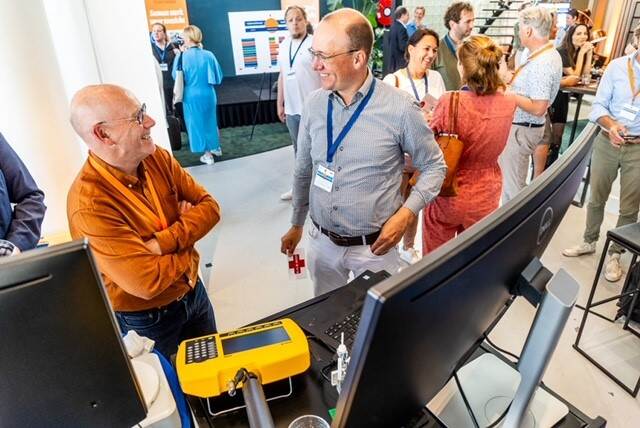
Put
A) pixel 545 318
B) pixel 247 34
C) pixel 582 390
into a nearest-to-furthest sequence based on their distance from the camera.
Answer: pixel 545 318 → pixel 582 390 → pixel 247 34

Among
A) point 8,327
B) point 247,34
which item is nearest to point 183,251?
point 8,327

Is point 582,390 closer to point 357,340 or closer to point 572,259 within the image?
point 572,259

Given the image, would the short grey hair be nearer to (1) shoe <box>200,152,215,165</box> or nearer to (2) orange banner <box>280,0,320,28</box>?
(1) shoe <box>200,152,215,165</box>

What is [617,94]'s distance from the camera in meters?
2.49

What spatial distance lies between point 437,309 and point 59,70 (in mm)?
2538

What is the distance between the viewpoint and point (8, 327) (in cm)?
52

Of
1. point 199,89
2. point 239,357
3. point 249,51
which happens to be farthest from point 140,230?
point 249,51

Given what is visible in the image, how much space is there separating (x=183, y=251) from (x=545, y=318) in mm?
1082

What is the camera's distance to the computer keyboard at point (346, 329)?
1.10m

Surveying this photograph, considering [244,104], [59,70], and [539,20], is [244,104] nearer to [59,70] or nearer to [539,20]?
[59,70]

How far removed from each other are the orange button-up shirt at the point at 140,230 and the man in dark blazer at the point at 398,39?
5159 millimetres

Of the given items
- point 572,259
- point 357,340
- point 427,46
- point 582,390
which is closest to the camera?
point 357,340

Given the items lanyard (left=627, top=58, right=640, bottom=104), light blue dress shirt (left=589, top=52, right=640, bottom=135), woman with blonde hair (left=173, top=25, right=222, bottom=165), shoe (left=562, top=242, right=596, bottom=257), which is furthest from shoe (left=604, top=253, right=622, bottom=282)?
woman with blonde hair (left=173, top=25, right=222, bottom=165)

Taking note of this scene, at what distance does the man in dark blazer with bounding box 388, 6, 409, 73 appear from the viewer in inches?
232
